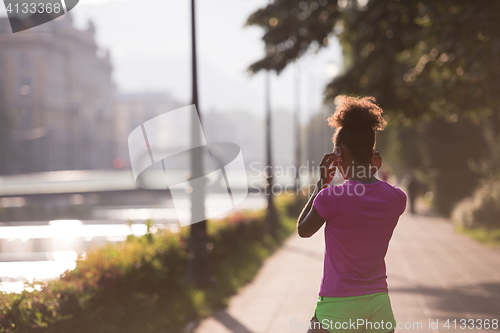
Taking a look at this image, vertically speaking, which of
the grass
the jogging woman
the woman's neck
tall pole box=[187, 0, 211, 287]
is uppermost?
the woman's neck

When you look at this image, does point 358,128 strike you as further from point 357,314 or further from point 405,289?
point 405,289

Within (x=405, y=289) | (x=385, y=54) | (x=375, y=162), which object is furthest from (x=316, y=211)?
(x=385, y=54)

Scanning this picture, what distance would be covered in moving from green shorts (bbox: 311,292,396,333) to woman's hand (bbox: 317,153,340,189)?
1.88 ft

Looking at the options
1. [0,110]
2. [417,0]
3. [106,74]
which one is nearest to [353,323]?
[417,0]

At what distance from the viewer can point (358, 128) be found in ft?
8.13

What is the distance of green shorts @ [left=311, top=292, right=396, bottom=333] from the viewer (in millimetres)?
2395

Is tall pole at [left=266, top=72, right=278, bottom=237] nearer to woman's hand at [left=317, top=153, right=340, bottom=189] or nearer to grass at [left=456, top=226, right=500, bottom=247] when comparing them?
grass at [left=456, top=226, right=500, bottom=247]

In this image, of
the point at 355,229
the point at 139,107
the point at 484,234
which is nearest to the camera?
the point at 355,229

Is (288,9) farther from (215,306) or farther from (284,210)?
(284,210)

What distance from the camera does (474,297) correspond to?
8.43 metres

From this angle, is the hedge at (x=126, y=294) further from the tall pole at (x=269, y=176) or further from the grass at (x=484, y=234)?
the grass at (x=484, y=234)

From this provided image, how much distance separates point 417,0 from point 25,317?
319 inches

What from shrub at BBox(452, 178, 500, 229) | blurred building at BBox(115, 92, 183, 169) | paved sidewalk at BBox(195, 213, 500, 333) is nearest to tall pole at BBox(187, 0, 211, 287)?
paved sidewalk at BBox(195, 213, 500, 333)

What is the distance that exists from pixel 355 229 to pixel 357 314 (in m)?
0.40
